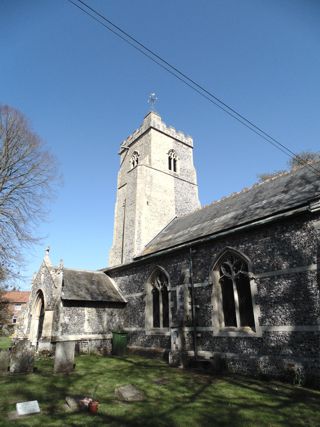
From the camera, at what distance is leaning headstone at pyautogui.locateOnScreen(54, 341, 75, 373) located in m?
9.67

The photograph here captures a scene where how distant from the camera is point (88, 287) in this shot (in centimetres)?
1688

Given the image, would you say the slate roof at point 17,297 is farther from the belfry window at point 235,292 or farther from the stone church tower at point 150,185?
the belfry window at point 235,292

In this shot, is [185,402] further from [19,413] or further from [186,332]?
[186,332]

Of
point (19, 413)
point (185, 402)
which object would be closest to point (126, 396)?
point (185, 402)

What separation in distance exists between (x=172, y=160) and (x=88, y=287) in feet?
43.6

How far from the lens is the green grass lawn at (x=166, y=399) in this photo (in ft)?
17.3

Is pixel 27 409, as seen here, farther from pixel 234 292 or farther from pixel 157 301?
pixel 157 301

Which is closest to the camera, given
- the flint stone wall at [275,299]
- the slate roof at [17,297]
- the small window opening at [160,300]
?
the flint stone wall at [275,299]

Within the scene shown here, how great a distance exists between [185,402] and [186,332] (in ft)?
18.6

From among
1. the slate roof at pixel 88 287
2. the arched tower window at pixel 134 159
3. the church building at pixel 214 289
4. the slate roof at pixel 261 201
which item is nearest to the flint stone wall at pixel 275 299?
the church building at pixel 214 289

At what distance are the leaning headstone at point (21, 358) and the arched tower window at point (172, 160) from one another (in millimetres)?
17905

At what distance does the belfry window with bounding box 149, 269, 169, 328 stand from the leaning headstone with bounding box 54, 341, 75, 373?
5.29 metres

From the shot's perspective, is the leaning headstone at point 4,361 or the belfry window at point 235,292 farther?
the belfry window at point 235,292

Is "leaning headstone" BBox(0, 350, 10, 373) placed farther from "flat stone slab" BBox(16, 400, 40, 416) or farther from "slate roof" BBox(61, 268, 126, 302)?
"slate roof" BBox(61, 268, 126, 302)
